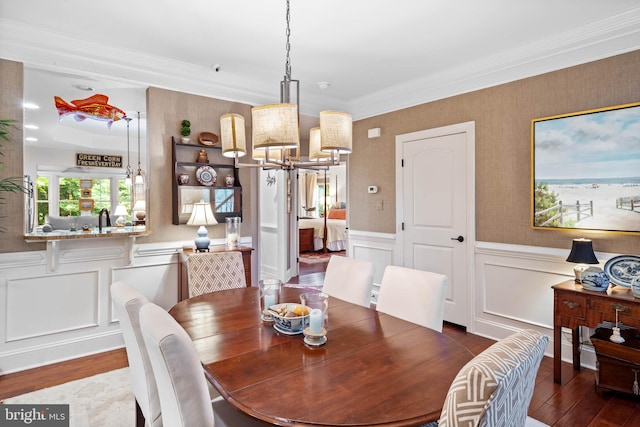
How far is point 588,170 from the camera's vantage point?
8.95 feet

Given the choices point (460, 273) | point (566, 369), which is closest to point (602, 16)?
point (460, 273)

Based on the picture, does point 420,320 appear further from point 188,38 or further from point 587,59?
point 188,38

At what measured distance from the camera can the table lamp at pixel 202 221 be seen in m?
3.35

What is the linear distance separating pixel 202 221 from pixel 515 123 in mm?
3008

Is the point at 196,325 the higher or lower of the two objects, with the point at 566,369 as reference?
higher

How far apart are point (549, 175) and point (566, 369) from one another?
1.54 metres

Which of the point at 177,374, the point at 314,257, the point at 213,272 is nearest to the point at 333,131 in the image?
the point at 177,374

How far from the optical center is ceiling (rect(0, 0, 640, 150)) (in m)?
2.42

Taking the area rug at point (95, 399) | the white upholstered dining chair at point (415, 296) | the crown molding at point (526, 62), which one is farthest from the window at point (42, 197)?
the white upholstered dining chair at point (415, 296)

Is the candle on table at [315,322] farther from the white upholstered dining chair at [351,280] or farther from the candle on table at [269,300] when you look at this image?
the white upholstered dining chair at [351,280]

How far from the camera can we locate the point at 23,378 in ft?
8.65

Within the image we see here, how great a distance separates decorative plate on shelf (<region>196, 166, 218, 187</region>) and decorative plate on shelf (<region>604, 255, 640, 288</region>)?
3396 mm

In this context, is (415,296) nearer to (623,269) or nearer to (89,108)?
(623,269)

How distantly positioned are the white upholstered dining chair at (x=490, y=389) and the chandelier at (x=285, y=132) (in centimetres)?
116
